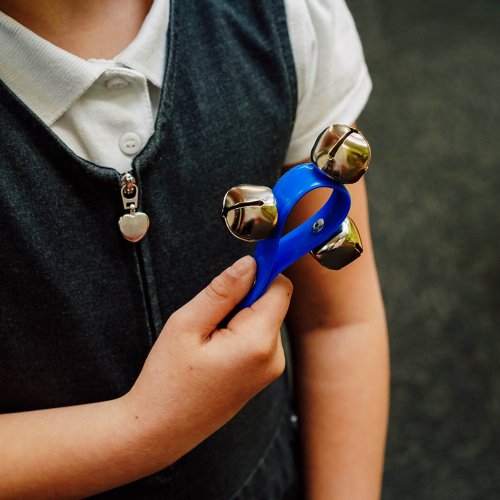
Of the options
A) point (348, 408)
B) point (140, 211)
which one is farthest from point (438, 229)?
point (140, 211)

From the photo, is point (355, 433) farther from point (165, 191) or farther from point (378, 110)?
point (378, 110)

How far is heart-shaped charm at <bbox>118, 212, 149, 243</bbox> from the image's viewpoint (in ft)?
1.62

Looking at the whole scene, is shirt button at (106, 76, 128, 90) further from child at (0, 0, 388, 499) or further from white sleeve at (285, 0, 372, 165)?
white sleeve at (285, 0, 372, 165)

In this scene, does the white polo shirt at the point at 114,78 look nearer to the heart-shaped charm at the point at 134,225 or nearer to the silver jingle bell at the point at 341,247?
the heart-shaped charm at the point at 134,225

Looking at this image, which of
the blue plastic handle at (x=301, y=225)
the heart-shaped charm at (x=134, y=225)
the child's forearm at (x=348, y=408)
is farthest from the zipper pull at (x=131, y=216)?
the child's forearm at (x=348, y=408)

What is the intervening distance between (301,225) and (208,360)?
0.39 ft

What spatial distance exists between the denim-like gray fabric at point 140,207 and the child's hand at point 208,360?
0.09 meters

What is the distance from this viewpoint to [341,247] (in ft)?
1.29

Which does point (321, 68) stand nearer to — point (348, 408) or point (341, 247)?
point (341, 247)

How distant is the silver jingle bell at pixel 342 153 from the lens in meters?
0.35

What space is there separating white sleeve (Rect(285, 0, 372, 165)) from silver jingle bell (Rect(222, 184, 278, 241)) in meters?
0.24

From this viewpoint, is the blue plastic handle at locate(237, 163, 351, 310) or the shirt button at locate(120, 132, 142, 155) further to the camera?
the shirt button at locate(120, 132, 142, 155)

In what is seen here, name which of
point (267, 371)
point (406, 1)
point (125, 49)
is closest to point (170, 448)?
point (267, 371)

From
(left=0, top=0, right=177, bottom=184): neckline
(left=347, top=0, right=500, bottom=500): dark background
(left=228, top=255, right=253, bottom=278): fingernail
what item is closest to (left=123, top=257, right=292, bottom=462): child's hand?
(left=228, top=255, right=253, bottom=278): fingernail
